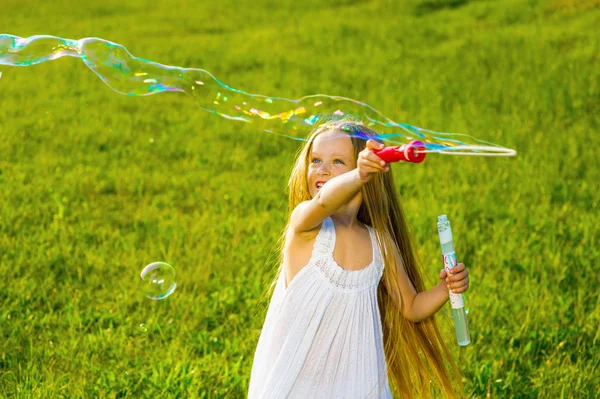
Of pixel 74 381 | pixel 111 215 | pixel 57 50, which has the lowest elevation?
pixel 74 381

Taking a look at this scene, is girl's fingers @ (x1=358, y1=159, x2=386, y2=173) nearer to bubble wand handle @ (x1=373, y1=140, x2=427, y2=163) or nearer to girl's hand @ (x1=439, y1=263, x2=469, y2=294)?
bubble wand handle @ (x1=373, y1=140, x2=427, y2=163)

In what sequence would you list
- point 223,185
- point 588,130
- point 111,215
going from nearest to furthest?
point 111,215 < point 223,185 < point 588,130

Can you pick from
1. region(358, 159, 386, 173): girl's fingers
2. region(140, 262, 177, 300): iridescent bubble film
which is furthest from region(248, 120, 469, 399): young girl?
region(140, 262, 177, 300): iridescent bubble film

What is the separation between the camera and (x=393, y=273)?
10.6 ft

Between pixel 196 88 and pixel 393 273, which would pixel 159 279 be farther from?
pixel 393 273

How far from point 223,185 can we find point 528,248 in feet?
7.82

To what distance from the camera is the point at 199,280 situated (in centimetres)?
526

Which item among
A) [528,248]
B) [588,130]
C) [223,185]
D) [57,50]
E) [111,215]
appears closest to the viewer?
[57,50]

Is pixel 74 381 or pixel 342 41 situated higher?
pixel 342 41

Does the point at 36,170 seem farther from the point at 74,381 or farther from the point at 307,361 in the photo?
the point at 307,361

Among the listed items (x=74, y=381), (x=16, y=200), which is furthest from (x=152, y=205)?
(x=74, y=381)

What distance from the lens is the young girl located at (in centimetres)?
310

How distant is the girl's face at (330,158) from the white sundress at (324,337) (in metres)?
0.19

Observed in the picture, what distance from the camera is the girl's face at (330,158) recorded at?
311 centimetres
